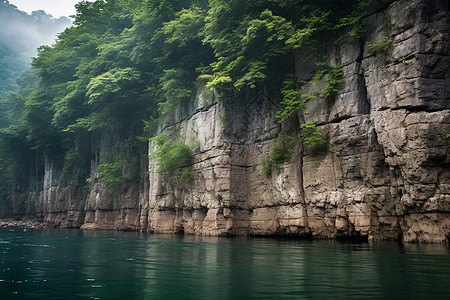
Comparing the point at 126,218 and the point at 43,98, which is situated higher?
the point at 43,98

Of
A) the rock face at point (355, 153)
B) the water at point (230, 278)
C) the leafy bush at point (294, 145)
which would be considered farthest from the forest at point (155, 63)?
the water at point (230, 278)

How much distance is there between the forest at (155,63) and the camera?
17266mm

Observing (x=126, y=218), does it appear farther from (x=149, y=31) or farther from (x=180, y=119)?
(x=149, y=31)

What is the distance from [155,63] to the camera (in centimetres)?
2688

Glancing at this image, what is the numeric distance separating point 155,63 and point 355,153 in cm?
1667

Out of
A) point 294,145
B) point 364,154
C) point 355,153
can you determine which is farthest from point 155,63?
point 364,154

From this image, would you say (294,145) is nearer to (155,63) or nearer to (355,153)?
(355,153)

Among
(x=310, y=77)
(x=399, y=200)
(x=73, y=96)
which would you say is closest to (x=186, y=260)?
(x=399, y=200)

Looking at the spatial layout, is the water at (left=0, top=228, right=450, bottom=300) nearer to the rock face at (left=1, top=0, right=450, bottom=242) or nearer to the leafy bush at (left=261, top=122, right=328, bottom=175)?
the rock face at (left=1, top=0, right=450, bottom=242)

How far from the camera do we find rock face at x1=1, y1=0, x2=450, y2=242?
12.8 metres

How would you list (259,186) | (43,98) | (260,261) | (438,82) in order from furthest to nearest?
1. (43,98)
2. (259,186)
3. (438,82)
4. (260,261)

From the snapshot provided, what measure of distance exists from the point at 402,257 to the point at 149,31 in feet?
68.5

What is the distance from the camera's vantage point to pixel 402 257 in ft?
28.7

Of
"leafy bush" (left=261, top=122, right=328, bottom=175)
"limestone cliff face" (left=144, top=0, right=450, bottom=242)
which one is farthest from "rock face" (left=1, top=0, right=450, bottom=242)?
"leafy bush" (left=261, top=122, right=328, bottom=175)
